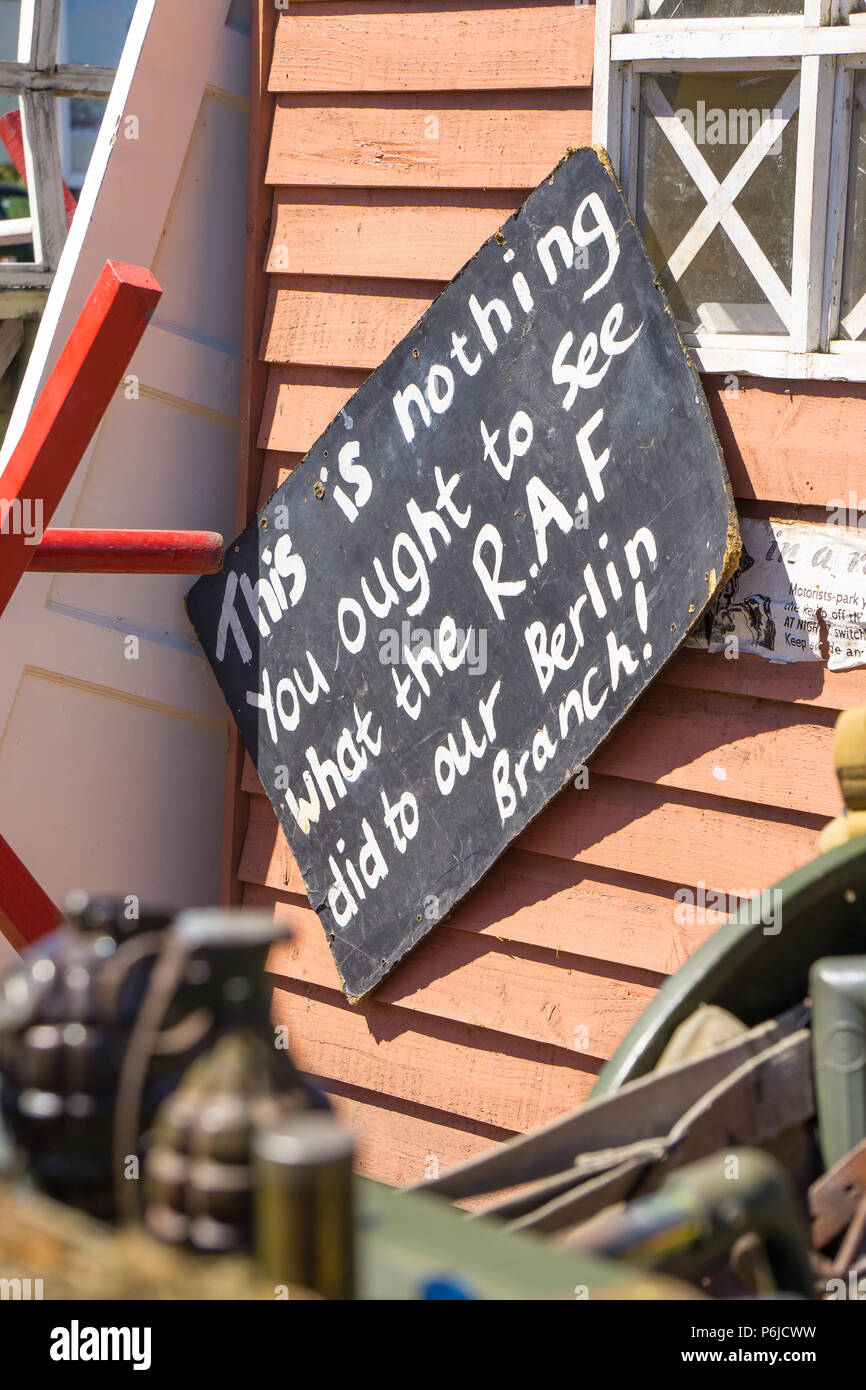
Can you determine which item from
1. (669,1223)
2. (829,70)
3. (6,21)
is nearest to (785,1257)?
(669,1223)

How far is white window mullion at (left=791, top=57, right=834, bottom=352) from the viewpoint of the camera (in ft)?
8.07

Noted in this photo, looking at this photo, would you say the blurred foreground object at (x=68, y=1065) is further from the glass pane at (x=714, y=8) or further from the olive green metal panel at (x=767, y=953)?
the glass pane at (x=714, y=8)

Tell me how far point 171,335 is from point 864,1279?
2866 millimetres

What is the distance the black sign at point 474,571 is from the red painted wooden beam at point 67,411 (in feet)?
2.46

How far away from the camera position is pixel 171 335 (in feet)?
11.6

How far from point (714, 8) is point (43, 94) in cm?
248

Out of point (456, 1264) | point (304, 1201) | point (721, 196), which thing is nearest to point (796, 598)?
point (721, 196)

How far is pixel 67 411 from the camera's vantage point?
2.58 metres

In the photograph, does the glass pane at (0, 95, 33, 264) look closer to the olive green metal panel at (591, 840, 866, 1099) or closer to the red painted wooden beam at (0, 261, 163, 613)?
the red painted wooden beam at (0, 261, 163, 613)

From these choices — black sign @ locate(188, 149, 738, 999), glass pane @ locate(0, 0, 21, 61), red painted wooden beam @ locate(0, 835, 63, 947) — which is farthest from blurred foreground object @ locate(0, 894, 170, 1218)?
glass pane @ locate(0, 0, 21, 61)

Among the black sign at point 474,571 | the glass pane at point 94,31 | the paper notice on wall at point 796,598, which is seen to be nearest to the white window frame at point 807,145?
the black sign at point 474,571

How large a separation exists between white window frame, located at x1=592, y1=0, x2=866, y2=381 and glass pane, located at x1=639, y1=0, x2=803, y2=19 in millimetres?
14

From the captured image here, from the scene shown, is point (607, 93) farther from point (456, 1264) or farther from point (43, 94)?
point (456, 1264)
